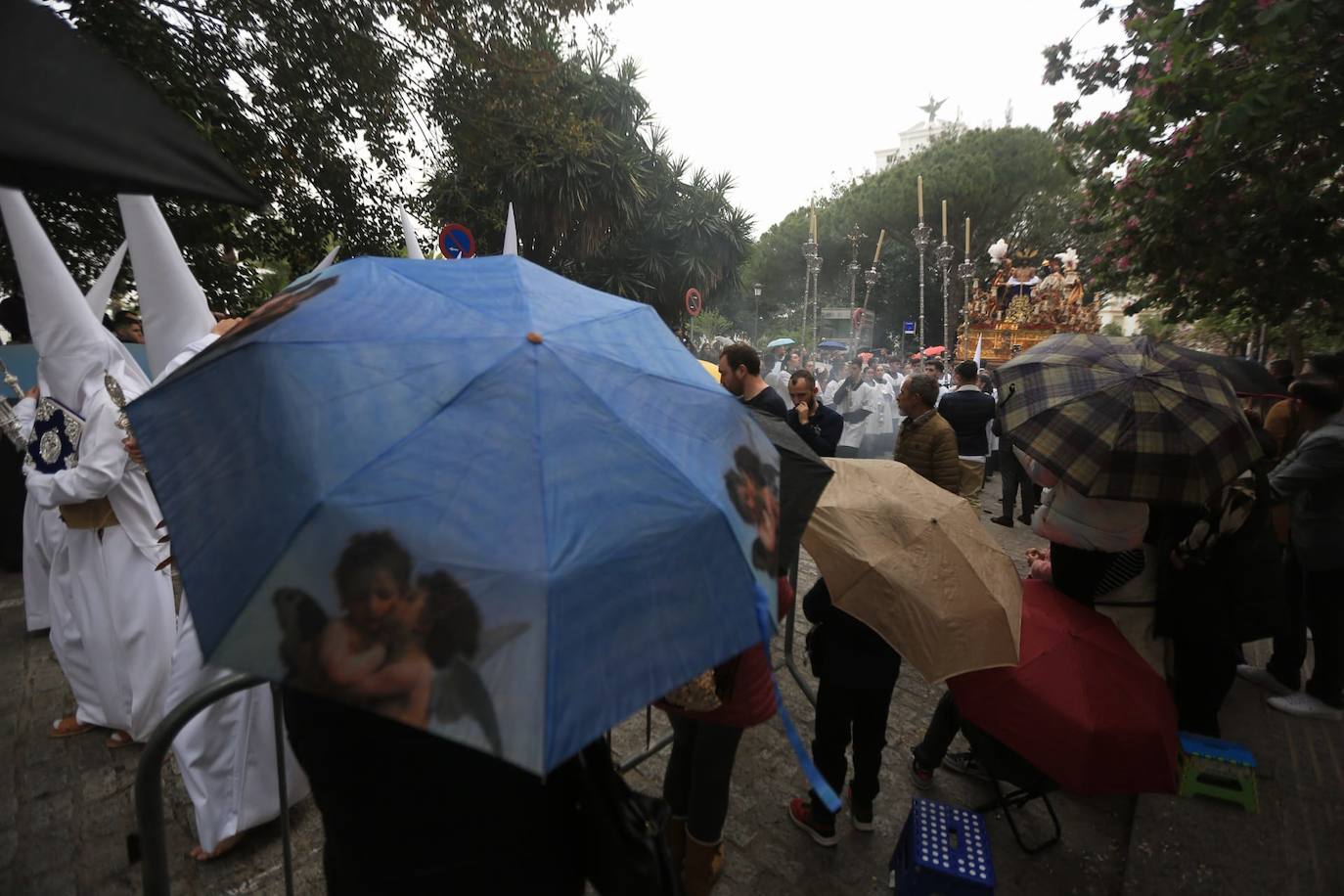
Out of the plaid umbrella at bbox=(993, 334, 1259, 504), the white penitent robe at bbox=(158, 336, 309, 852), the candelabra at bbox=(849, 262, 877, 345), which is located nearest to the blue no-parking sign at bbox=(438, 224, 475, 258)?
the white penitent robe at bbox=(158, 336, 309, 852)

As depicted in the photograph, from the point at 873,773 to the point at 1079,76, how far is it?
584 centimetres

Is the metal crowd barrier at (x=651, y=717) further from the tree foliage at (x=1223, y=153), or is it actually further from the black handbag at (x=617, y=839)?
the tree foliage at (x=1223, y=153)

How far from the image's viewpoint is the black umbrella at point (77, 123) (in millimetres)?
1027

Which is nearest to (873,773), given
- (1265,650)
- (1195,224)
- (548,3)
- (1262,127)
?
(1265,650)

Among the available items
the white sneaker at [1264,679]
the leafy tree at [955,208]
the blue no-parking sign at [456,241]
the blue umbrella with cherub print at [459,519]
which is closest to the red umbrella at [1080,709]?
the blue umbrella with cherub print at [459,519]

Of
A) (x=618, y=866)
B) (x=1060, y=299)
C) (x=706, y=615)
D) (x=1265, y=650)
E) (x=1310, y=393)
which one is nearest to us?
(x=706, y=615)

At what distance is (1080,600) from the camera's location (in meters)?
2.85

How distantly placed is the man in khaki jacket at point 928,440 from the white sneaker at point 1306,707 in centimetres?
224

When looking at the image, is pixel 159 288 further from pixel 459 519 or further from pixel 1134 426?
pixel 1134 426

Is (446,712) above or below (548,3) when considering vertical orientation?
below

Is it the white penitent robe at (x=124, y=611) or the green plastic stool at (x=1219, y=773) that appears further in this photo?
the white penitent robe at (x=124, y=611)

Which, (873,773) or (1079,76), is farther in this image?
(1079,76)

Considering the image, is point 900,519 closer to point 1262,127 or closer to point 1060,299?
point 1262,127

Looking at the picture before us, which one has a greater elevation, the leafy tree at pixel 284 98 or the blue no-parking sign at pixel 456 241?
the leafy tree at pixel 284 98
